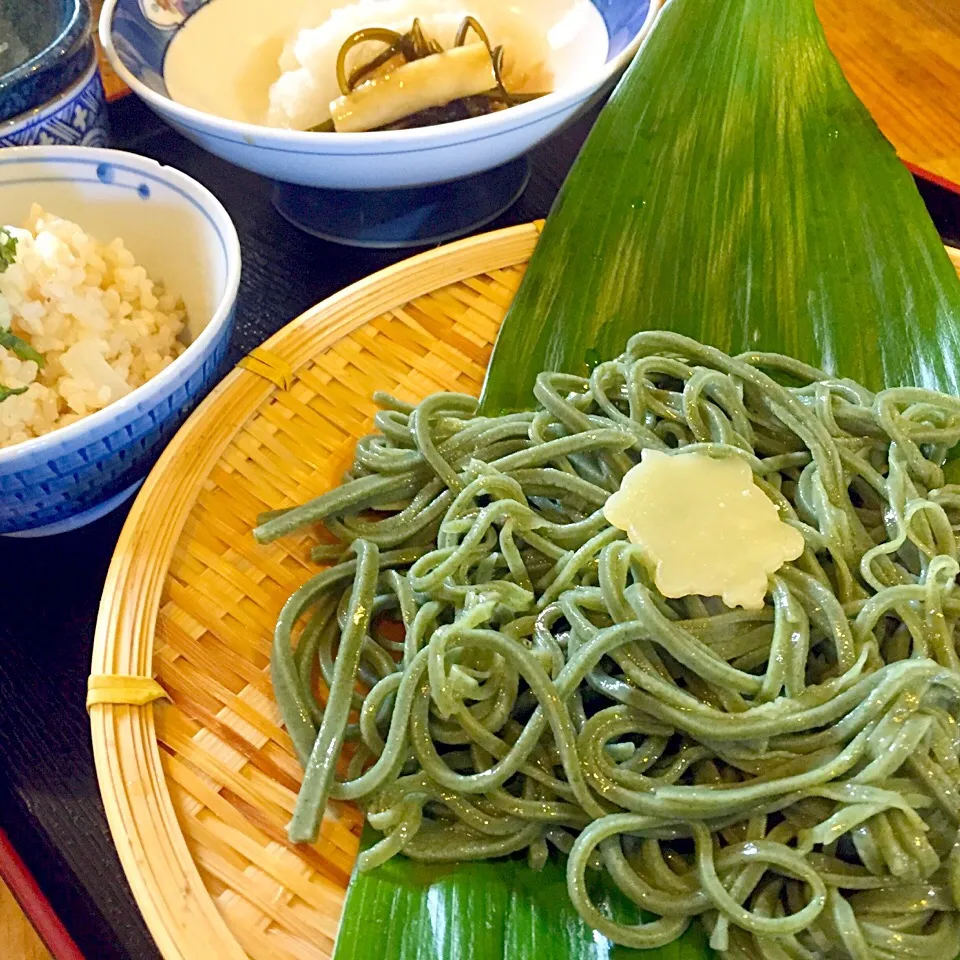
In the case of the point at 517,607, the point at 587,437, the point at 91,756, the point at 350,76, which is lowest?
the point at 91,756

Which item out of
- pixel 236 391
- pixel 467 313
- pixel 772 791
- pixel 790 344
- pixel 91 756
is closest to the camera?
pixel 772 791

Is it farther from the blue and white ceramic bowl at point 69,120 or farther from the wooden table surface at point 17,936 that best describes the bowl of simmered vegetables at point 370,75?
the wooden table surface at point 17,936

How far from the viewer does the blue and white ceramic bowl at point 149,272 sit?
144cm

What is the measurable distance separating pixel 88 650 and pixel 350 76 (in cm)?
149

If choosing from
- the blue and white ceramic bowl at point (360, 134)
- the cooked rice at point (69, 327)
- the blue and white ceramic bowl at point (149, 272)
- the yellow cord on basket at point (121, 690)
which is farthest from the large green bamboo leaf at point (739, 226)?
the yellow cord on basket at point (121, 690)

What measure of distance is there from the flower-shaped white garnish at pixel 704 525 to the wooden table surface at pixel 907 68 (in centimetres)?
144

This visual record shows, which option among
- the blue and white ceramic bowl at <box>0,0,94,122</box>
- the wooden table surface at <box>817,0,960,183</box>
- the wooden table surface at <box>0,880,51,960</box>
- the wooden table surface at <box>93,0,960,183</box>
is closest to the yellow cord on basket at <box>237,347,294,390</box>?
the blue and white ceramic bowl at <box>0,0,94,122</box>

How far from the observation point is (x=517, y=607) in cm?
140

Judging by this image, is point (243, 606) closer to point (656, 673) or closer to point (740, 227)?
point (656, 673)

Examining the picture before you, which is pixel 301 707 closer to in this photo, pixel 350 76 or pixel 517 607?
pixel 517 607

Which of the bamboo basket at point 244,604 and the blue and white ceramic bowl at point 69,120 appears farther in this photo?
the blue and white ceramic bowl at point 69,120

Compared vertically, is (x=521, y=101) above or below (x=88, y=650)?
above

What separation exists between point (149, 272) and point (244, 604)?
858 millimetres

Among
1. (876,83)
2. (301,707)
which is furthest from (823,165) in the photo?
(301,707)
